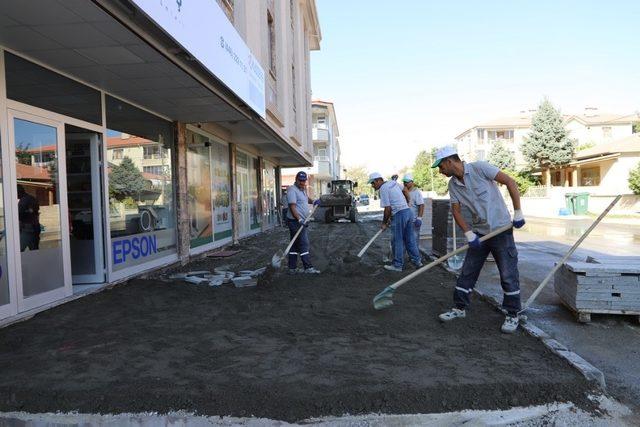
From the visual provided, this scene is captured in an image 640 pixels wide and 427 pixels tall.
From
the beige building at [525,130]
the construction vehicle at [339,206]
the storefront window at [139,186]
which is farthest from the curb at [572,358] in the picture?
the beige building at [525,130]

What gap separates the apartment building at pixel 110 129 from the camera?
15.5ft

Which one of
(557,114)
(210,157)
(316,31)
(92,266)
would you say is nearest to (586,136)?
(557,114)

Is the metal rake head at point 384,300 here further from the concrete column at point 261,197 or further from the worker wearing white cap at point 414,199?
the concrete column at point 261,197

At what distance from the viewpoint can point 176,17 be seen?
490 centimetres

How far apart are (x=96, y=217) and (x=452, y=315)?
16.9ft

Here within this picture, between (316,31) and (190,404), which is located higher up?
(316,31)

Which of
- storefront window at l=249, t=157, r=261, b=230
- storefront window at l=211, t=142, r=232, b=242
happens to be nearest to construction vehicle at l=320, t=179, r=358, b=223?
storefront window at l=249, t=157, r=261, b=230

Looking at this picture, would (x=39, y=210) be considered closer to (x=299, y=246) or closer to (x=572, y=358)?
(x=299, y=246)

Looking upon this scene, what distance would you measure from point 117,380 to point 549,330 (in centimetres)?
397

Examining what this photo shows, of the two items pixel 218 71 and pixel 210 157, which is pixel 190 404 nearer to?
pixel 218 71

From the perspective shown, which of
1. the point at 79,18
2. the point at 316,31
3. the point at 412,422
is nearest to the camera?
the point at 412,422

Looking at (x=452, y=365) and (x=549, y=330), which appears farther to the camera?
(x=549, y=330)

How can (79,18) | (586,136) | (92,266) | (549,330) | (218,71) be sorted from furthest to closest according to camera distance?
(586,136), (92,266), (218,71), (549,330), (79,18)

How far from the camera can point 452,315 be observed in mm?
4738
